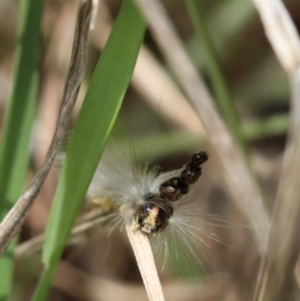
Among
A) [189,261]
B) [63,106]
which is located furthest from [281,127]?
[63,106]

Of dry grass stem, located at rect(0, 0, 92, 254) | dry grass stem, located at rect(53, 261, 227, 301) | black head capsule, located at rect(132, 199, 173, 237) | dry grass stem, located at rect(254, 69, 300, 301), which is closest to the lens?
dry grass stem, located at rect(254, 69, 300, 301)

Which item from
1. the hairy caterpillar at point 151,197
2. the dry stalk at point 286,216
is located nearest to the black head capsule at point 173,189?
the hairy caterpillar at point 151,197

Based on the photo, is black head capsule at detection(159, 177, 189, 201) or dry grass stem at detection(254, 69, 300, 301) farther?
black head capsule at detection(159, 177, 189, 201)

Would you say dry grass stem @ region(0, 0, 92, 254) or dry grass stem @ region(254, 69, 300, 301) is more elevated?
dry grass stem @ region(0, 0, 92, 254)

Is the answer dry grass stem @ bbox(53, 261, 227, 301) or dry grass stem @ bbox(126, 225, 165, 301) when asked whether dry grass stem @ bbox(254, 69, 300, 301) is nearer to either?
dry grass stem @ bbox(126, 225, 165, 301)

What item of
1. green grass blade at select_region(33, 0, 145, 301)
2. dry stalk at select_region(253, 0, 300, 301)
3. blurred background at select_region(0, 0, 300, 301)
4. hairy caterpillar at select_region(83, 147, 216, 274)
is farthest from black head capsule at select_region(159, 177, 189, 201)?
blurred background at select_region(0, 0, 300, 301)

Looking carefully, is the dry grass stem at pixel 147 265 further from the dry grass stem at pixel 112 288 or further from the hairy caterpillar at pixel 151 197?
the dry grass stem at pixel 112 288

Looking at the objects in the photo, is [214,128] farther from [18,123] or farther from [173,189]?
[18,123]
